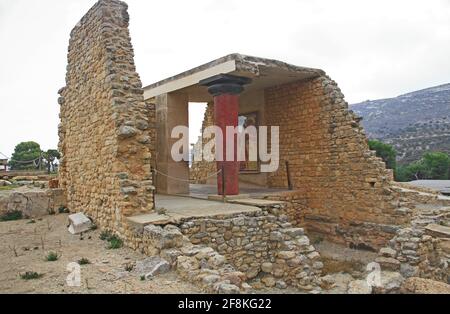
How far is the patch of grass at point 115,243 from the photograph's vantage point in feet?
23.9

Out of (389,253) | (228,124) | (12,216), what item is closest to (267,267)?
(389,253)

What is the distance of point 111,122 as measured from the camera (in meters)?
8.00

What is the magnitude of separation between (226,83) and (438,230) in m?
6.00

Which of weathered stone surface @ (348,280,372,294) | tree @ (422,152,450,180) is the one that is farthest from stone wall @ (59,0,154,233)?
tree @ (422,152,450,180)

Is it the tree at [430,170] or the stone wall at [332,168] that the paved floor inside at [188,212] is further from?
the tree at [430,170]

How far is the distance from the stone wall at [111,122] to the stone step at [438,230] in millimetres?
5920

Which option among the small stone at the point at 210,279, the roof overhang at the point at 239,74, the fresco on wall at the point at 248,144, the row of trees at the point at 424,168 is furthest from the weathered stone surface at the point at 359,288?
the row of trees at the point at 424,168

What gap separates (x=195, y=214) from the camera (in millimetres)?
7551
